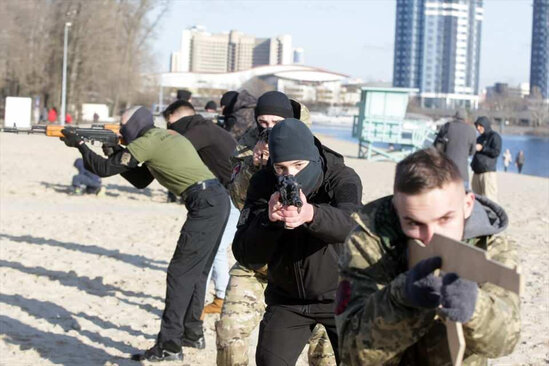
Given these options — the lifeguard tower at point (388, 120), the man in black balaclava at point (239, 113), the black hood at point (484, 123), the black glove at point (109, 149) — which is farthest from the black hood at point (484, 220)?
the lifeguard tower at point (388, 120)

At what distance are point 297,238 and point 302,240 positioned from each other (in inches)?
1.0

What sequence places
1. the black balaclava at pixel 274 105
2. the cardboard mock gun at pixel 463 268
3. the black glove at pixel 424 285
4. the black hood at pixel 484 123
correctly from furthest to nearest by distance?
the black hood at pixel 484 123, the black balaclava at pixel 274 105, the black glove at pixel 424 285, the cardboard mock gun at pixel 463 268

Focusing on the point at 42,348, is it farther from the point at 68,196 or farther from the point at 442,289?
the point at 68,196

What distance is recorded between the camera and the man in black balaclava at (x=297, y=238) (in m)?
3.87

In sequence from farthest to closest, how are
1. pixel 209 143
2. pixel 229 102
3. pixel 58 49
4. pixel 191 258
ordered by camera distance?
1. pixel 58 49
2. pixel 229 102
3. pixel 209 143
4. pixel 191 258

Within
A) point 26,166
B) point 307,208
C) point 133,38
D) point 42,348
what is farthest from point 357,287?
point 133,38

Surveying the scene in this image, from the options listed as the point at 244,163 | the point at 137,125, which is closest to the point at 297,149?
the point at 244,163

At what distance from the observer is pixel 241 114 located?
9.04 m

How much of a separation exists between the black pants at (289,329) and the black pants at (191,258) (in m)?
2.31

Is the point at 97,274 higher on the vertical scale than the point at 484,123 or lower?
lower

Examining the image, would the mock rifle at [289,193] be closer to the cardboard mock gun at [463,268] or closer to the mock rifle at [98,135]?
the cardboard mock gun at [463,268]

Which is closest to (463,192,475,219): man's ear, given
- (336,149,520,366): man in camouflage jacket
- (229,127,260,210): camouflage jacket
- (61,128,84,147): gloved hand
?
(336,149,520,366): man in camouflage jacket

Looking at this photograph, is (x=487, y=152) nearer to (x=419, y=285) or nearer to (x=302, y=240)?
(x=302, y=240)

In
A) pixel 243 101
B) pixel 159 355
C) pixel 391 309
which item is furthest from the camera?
pixel 243 101
